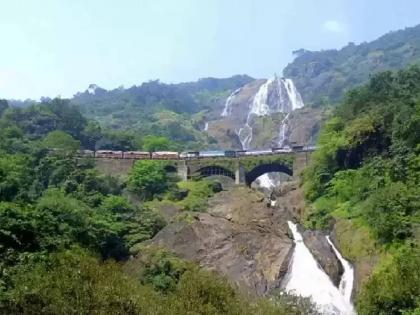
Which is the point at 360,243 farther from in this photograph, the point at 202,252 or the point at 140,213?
the point at 140,213

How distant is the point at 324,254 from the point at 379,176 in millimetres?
7851

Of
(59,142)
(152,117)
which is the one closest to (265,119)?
A: (152,117)

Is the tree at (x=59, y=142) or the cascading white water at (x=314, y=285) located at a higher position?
the tree at (x=59, y=142)

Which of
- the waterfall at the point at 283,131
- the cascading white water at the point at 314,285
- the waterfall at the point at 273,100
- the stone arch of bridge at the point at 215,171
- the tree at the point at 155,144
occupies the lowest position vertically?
the cascading white water at the point at 314,285

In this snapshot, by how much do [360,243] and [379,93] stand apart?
2320 cm

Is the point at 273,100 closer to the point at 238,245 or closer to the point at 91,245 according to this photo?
the point at 238,245

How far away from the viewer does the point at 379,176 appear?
4234 centimetres

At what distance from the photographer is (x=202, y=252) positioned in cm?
3822

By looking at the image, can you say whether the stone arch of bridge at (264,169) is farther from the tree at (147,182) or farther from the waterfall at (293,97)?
the waterfall at (293,97)

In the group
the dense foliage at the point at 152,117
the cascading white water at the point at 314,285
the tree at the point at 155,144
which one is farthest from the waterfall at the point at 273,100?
the cascading white water at the point at 314,285

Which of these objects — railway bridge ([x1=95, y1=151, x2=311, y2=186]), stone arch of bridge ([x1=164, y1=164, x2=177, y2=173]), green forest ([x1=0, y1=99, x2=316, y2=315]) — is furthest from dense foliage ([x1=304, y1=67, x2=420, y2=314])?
stone arch of bridge ([x1=164, y1=164, x2=177, y2=173])

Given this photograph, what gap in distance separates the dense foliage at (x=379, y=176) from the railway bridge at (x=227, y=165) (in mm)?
11050

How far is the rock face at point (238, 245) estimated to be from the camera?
36.3m

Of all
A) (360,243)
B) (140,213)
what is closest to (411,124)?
(360,243)
